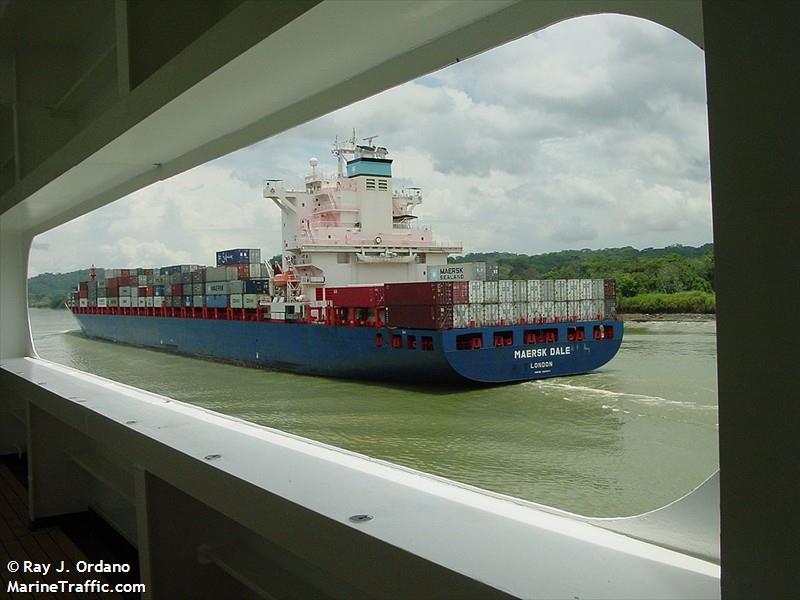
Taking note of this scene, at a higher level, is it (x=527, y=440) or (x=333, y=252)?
(x=333, y=252)

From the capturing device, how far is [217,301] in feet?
11.3

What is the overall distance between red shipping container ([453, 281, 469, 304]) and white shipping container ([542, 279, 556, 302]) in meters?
0.25

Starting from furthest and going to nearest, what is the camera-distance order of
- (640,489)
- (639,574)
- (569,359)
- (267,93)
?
(267,93) → (569,359) → (640,489) → (639,574)

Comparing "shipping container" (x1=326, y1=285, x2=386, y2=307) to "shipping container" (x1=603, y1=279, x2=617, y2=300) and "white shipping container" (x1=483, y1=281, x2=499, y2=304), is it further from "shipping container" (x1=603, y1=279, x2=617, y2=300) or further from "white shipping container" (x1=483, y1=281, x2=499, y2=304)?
"shipping container" (x1=603, y1=279, x2=617, y2=300)

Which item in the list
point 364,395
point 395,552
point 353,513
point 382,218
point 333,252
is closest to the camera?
point 395,552

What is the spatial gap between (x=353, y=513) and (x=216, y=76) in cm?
88

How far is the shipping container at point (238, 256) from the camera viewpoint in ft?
9.40

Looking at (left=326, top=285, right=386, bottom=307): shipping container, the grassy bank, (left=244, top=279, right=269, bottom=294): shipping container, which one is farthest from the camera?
(left=244, top=279, right=269, bottom=294): shipping container

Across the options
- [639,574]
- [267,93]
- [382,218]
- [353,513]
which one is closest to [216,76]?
[267,93]

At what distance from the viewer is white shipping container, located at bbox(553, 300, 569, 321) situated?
4.14 ft

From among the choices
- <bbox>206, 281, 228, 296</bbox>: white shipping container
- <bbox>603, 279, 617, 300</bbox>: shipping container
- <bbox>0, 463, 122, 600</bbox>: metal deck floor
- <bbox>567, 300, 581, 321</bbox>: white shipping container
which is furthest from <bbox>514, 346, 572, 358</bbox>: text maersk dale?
<bbox>206, 281, 228, 296</bbox>: white shipping container

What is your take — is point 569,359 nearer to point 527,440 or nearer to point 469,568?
point 527,440

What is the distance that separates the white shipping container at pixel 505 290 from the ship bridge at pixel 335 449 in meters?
0.42

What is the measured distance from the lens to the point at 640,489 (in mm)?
1227
